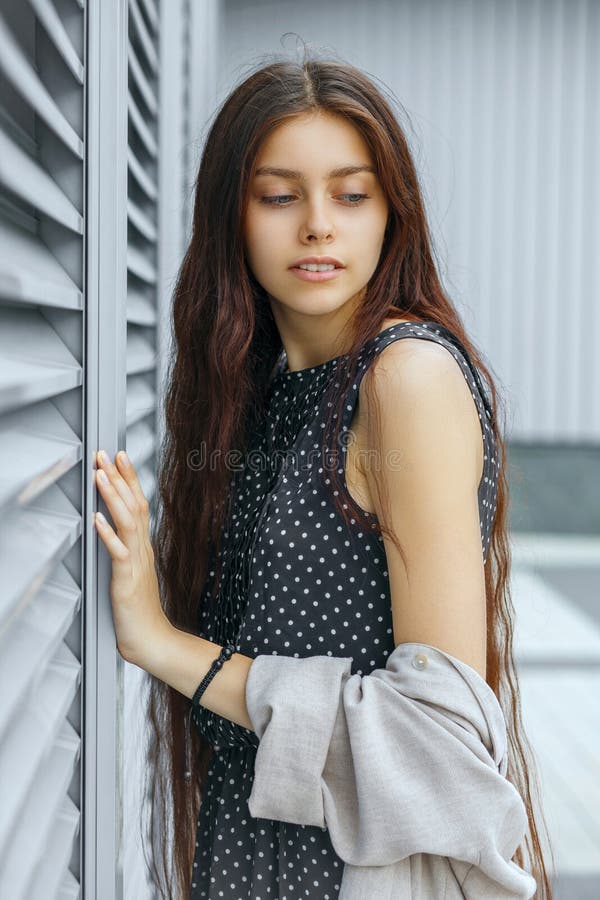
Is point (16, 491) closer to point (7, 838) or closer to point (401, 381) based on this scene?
point (7, 838)

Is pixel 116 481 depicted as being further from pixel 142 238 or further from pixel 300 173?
pixel 142 238

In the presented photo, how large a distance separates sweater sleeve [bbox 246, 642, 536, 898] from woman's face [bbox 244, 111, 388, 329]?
0.38 meters

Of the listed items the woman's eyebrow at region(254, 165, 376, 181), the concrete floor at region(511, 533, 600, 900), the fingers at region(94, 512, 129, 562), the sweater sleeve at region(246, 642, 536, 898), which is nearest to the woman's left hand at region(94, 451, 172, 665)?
the fingers at region(94, 512, 129, 562)

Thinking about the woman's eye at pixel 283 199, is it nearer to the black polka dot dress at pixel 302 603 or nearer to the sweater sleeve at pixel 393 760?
the black polka dot dress at pixel 302 603

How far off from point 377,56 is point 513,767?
134 inches

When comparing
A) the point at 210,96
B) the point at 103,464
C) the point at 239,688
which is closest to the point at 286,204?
the point at 103,464

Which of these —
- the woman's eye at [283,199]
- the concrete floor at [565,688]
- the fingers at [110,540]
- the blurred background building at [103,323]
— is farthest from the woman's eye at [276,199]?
the concrete floor at [565,688]

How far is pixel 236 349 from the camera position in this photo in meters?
1.13

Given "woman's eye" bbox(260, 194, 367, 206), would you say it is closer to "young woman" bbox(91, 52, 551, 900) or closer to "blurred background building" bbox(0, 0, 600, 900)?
"young woman" bbox(91, 52, 551, 900)

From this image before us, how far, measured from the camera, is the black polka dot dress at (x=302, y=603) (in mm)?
947

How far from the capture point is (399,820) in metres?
0.80

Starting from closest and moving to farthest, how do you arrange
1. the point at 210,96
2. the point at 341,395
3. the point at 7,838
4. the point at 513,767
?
the point at 7,838
the point at 341,395
the point at 513,767
the point at 210,96

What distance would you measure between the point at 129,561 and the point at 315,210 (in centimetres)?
38

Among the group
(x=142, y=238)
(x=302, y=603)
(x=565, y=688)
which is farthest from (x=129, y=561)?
(x=565, y=688)
